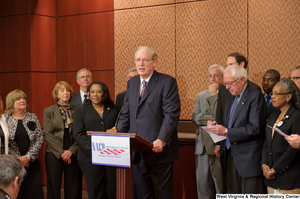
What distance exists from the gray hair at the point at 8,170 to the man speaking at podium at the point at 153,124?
4.22ft

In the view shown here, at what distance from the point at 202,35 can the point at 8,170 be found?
365cm

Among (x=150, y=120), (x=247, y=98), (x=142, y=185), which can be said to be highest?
(x=247, y=98)

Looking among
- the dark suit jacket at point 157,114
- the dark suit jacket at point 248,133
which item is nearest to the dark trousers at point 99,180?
the dark suit jacket at point 157,114

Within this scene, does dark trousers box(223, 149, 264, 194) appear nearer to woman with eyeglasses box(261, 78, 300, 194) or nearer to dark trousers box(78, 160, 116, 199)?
woman with eyeglasses box(261, 78, 300, 194)

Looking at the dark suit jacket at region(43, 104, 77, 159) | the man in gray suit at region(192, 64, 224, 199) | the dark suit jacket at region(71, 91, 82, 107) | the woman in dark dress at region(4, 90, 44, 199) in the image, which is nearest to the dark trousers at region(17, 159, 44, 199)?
the woman in dark dress at region(4, 90, 44, 199)

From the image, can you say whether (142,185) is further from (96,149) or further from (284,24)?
(284,24)

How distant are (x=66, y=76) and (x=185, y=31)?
2.29 metres

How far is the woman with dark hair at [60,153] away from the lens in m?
4.20

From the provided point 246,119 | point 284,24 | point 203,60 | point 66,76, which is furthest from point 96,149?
point 66,76

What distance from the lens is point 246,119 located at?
3047 mm

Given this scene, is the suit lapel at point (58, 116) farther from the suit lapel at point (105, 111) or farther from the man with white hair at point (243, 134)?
the man with white hair at point (243, 134)

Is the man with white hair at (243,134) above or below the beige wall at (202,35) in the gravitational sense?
below

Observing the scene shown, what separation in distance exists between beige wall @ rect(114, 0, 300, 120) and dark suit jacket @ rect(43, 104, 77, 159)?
5.04 ft

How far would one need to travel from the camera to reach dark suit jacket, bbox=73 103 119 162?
12.6 feet
